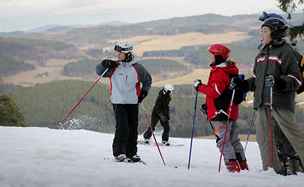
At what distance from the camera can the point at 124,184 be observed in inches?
233

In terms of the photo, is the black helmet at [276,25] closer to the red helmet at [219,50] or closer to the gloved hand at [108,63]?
the red helmet at [219,50]

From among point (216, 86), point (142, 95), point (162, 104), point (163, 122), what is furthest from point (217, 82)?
point (162, 104)

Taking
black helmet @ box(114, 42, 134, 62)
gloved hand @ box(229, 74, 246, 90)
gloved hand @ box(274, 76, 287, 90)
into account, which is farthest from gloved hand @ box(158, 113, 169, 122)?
gloved hand @ box(274, 76, 287, 90)

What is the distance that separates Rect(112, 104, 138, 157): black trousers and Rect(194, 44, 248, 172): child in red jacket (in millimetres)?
1537

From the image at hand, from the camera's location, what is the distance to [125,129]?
31.3 ft

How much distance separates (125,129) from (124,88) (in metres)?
0.65

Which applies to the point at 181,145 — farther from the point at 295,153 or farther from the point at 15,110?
the point at 15,110

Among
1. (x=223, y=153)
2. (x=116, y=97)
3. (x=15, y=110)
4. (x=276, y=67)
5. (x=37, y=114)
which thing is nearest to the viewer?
(x=276, y=67)

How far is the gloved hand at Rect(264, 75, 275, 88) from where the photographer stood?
726cm

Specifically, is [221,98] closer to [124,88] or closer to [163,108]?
[124,88]

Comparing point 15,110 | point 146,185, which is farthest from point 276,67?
point 15,110

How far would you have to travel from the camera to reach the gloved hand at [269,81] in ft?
23.8

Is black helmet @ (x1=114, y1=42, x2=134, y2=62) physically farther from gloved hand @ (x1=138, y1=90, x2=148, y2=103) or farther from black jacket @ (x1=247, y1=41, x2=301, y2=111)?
black jacket @ (x1=247, y1=41, x2=301, y2=111)

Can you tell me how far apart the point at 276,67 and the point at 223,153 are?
67.1 inches
